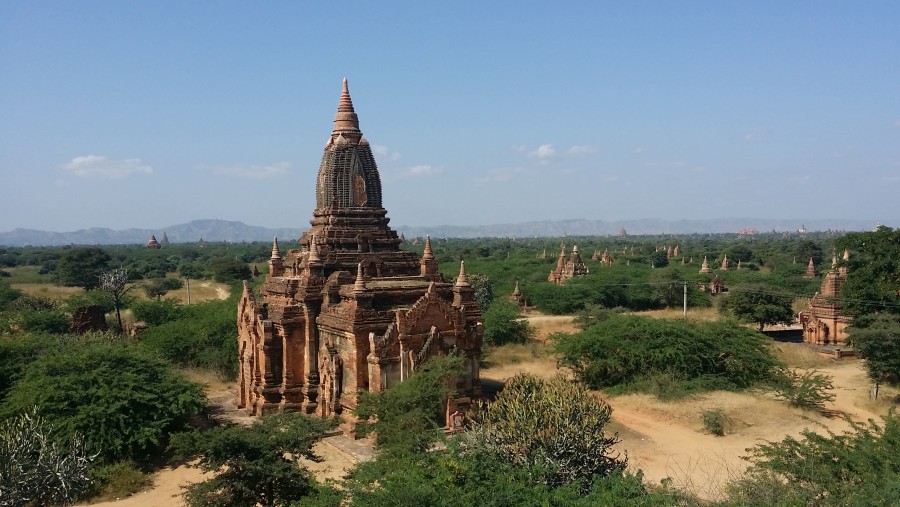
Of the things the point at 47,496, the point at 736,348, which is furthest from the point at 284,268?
the point at 736,348

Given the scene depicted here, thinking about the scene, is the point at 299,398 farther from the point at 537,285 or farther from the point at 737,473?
the point at 537,285

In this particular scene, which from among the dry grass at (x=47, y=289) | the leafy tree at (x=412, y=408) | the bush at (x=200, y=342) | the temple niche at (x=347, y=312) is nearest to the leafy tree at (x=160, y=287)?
the dry grass at (x=47, y=289)

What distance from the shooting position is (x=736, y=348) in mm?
28797

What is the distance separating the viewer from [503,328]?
131 ft

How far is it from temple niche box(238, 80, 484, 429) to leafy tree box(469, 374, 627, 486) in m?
6.01

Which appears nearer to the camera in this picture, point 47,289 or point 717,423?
point 717,423

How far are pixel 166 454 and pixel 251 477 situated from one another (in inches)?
319

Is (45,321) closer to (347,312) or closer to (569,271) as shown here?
(347,312)

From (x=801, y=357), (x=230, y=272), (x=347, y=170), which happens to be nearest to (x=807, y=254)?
(x=801, y=357)

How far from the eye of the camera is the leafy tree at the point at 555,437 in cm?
1438

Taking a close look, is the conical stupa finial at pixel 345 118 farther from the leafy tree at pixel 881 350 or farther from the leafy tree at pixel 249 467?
the leafy tree at pixel 881 350

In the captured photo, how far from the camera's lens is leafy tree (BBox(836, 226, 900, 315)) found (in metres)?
33.3

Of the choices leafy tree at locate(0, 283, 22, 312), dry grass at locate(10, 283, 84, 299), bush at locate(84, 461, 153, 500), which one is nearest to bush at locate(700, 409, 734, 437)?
bush at locate(84, 461, 153, 500)

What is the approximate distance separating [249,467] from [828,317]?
37.9 m
